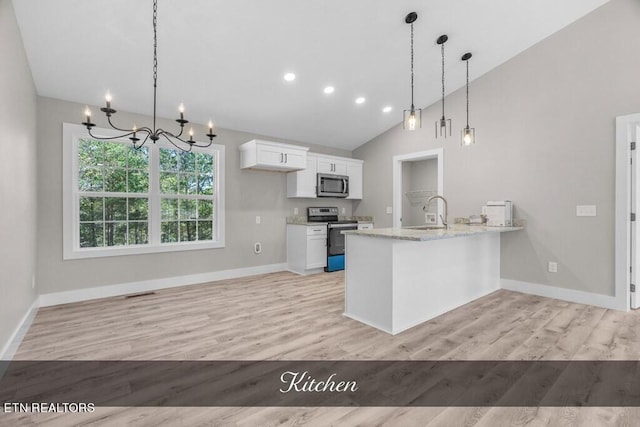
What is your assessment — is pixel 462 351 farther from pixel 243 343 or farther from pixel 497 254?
pixel 497 254

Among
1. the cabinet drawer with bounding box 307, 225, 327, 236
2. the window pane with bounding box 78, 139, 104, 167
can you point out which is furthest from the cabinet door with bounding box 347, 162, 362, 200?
the window pane with bounding box 78, 139, 104, 167

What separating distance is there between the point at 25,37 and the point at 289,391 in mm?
3696

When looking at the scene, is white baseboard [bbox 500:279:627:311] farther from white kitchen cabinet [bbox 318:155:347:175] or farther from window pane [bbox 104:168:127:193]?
window pane [bbox 104:168:127:193]

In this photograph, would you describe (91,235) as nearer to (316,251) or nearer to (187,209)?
(187,209)

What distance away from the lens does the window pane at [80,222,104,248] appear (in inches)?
150

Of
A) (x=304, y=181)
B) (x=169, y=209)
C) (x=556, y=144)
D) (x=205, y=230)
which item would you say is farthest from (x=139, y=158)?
(x=556, y=144)

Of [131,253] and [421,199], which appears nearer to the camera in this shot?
[131,253]

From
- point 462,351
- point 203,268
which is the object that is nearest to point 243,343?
point 462,351

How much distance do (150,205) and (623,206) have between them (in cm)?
563

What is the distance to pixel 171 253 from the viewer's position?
4.38 m

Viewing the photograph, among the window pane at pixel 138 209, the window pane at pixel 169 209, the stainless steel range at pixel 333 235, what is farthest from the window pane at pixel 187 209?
the stainless steel range at pixel 333 235

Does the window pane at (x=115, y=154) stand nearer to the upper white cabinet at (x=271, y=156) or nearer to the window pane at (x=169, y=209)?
the window pane at (x=169, y=209)

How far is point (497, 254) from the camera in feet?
14.0

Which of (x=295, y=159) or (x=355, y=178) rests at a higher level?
(x=295, y=159)
